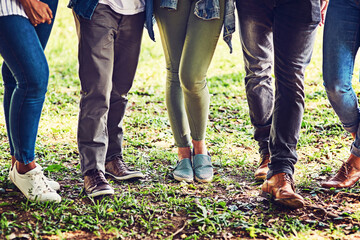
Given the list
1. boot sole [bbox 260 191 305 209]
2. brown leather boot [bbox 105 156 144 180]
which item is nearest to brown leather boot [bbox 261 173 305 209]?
boot sole [bbox 260 191 305 209]

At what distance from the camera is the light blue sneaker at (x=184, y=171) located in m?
3.75

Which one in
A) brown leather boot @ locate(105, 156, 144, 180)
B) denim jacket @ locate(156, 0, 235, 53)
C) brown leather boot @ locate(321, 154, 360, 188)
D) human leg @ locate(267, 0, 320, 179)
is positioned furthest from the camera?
brown leather boot @ locate(105, 156, 144, 180)

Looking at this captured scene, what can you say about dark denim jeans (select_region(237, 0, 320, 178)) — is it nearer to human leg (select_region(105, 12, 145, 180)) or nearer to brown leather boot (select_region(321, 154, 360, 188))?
brown leather boot (select_region(321, 154, 360, 188))

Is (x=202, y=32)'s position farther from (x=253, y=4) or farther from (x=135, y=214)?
(x=135, y=214)

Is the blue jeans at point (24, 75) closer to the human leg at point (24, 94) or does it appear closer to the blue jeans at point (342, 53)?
the human leg at point (24, 94)

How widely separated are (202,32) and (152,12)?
0.40 metres

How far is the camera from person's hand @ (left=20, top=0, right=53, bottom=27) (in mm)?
2906

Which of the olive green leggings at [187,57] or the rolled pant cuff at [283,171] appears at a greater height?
the olive green leggings at [187,57]

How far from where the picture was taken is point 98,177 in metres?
3.33

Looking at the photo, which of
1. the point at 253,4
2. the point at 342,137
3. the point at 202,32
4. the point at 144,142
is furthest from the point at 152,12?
the point at 342,137

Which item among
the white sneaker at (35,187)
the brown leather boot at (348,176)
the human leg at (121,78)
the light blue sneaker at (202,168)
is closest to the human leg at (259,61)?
the light blue sneaker at (202,168)

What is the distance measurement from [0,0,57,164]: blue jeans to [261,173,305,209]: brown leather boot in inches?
→ 67.4

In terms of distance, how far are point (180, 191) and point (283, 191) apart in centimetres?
82

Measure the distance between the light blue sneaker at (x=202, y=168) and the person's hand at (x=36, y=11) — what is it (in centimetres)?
166
